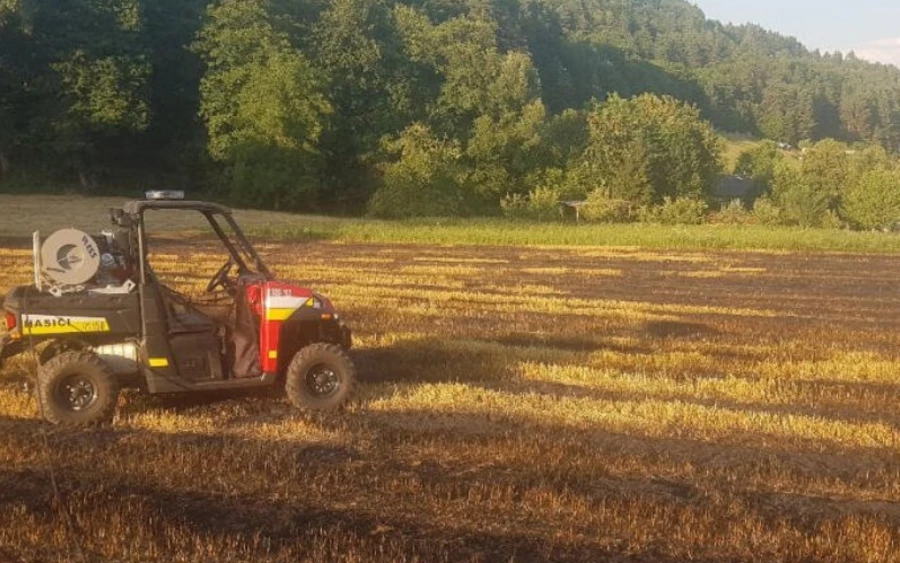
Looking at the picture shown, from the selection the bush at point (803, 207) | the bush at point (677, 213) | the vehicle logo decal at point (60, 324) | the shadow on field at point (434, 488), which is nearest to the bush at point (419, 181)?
the bush at point (677, 213)

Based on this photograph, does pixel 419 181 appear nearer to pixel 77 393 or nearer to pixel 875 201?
pixel 875 201

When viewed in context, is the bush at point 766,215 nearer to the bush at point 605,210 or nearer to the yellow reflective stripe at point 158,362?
the bush at point 605,210

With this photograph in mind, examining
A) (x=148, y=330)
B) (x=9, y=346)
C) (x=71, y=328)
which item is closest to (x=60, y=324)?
(x=71, y=328)

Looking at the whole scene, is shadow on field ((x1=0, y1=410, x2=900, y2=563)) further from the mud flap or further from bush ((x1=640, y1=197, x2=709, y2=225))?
bush ((x1=640, y1=197, x2=709, y2=225))

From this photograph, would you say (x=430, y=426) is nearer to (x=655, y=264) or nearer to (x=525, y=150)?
(x=655, y=264)

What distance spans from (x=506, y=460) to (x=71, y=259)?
4.46 meters

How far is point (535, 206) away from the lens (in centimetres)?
6125

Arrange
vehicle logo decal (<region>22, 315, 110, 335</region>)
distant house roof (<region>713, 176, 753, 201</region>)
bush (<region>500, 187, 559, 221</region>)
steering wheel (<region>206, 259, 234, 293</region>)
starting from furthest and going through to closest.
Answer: distant house roof (<region>713, 176, 753, 201</region>) < bush (<region>500, 187, 559, 221</region>) < steering wheel (<region>206, 259, 234, 293</region>) < vehicle logo decal (<region>22, 315, 110, 335</region>)

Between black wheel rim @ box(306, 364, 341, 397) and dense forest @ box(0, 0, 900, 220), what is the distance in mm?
47367

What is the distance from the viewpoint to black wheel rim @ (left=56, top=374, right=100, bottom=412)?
8.68m

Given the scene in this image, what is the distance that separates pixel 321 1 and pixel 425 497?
74445 millimetres

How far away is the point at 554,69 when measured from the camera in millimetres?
122000

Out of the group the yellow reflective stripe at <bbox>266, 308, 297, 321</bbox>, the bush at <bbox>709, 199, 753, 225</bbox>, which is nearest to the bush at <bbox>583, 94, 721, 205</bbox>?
the bush at <bbox>709, 199, 753, 225</bbox>

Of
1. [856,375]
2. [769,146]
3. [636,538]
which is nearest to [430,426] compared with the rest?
[636,538]
